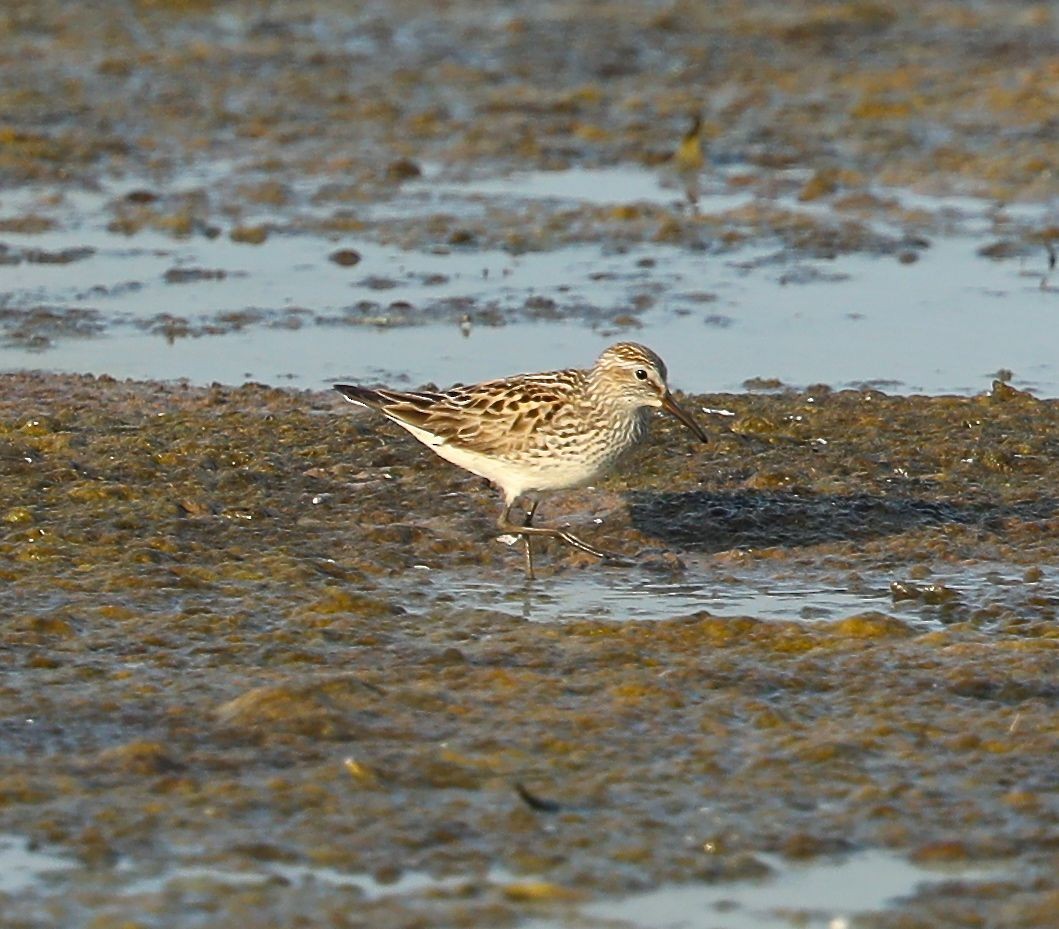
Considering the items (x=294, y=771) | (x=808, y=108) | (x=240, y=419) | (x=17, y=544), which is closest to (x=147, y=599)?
(x=17, y=544)

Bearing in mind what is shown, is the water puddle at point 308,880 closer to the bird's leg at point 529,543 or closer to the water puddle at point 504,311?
the bird's leg at point 529,543

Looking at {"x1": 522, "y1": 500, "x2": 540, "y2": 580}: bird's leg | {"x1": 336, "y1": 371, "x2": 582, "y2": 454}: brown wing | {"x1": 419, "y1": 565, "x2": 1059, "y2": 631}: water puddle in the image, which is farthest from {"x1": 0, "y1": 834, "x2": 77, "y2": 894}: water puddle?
{"x1": 336, "y1": 371, "x2": 582, "y2": 454}: brown wing

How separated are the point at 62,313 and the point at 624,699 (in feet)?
19.9

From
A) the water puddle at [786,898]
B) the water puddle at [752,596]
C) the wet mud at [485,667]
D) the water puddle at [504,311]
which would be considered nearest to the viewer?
the water puddle at [786,898]

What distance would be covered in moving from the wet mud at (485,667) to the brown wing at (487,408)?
40cm

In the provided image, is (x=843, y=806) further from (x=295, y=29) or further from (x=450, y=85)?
(x=295, y=29)

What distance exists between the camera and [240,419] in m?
9.91

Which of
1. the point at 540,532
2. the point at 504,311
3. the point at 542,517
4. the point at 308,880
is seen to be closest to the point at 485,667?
the point at 540,532

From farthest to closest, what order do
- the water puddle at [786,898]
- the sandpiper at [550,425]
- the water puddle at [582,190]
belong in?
the water puddle at [582,190] < the sandpiper at [550,425] < the water puddle at [786,898]

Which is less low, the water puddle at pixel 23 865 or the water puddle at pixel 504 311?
the water puddle at pixel 504 311

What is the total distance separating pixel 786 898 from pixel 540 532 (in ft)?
9.71

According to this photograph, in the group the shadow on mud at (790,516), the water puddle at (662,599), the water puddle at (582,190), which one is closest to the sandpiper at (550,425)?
the water puddle at (662,599)

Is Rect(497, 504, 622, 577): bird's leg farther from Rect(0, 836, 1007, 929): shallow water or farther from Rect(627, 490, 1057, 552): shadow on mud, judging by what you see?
Rect(0, 836, 1007, 929): shallow water

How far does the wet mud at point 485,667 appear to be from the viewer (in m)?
5.70
